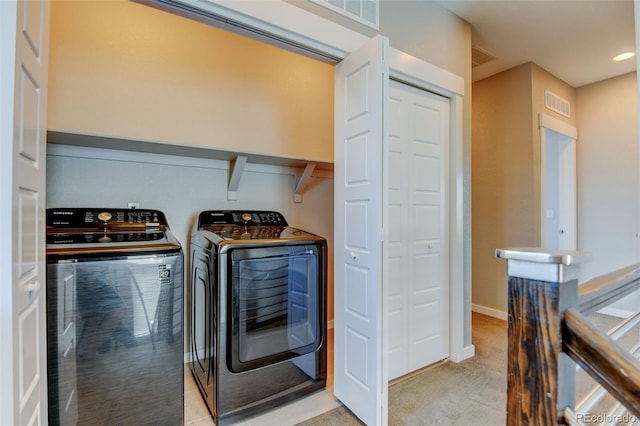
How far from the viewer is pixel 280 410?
1.82 meters

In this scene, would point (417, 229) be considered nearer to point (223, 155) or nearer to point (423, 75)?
point (423, 75)

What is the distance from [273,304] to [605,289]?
1507 mm

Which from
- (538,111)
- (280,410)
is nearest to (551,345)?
(280,410)

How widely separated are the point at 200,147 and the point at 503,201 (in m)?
3.12

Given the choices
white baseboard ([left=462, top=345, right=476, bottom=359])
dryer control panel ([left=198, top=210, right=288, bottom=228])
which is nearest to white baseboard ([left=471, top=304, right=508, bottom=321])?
white baseboard ([left=462, top=345, right=476, bottom=359])

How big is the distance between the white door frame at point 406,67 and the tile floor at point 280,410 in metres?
1.15

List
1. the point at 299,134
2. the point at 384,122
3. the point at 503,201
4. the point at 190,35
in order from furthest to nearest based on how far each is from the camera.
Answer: the point at 503,201
the point at 299,134
the point at 190,35
the point at 384,122

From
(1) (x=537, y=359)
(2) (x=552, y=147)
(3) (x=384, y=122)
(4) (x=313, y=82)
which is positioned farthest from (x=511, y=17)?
(1) (x=537, y=359)

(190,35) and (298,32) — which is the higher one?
(190,35)

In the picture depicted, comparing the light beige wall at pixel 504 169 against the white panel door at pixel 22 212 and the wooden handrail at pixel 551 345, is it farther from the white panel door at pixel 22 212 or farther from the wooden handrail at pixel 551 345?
the white panel door at pixel 22 212

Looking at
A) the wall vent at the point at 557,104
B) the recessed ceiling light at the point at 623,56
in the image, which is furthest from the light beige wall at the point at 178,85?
the recessed ceiling light at the point at 623,56

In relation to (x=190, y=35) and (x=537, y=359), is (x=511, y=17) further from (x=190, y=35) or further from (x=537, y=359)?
(x=537, y=359)

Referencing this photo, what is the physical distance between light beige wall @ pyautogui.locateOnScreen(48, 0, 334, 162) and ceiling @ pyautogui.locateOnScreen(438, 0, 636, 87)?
139 centimetres

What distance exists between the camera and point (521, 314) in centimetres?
57
